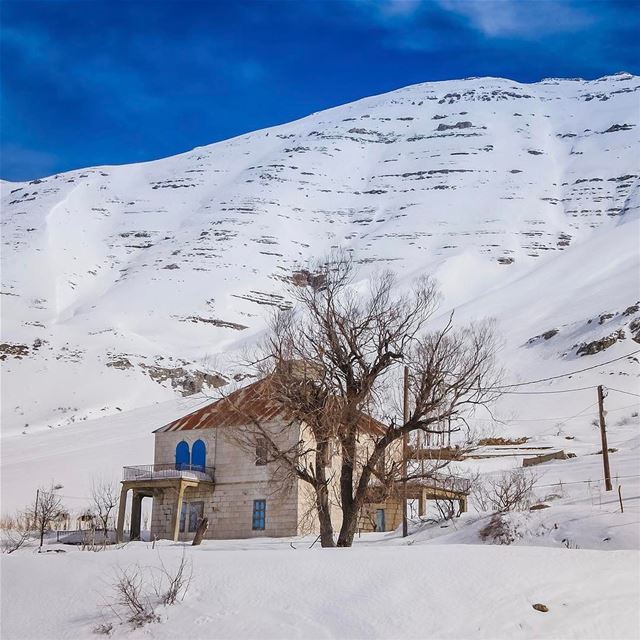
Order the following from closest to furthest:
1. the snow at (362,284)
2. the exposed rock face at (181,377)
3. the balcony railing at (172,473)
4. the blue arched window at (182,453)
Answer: the snow at (362,284), the balcony railing at (172,473), the blue arched window at (182,453), the exposed rock face at (181,377)

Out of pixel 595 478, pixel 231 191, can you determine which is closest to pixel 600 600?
pixel 595 478

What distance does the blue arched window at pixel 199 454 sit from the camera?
3153cm

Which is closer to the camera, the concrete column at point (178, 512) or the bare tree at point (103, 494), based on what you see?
the concrete column at point (178, 512)

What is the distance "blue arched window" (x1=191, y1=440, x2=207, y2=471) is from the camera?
3153cm

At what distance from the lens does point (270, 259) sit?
14838 centimetres

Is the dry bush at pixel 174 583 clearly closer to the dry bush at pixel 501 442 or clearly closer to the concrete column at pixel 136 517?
the concrete column at pixel 136 517

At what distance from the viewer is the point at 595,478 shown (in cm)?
3456

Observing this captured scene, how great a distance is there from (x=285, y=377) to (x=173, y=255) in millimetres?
130057

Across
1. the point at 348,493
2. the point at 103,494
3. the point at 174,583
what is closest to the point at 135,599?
the point at 174,583

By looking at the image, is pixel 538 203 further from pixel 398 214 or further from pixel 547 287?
pixel 547 287

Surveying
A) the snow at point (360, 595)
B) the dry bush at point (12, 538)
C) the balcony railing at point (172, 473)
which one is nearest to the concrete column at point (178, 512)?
the balcony railing at point (172, 473)

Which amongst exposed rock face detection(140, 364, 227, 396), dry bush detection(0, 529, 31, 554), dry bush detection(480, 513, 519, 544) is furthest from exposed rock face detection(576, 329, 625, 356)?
dry bush detection(480, 513, 519, 544)

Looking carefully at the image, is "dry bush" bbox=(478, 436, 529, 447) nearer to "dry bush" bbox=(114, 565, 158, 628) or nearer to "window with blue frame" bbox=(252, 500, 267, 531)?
"window with blue frame" bbox=(252, 500, 267, 531)

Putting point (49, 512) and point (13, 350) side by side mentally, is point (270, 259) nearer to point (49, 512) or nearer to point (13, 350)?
point (13, 350)
